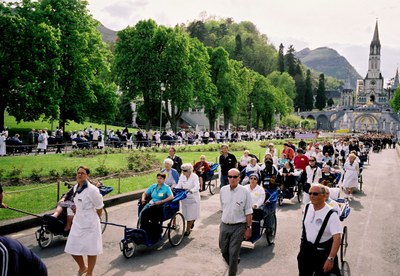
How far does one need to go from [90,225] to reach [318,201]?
3857 millimetres

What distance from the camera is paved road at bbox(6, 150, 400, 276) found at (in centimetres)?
823

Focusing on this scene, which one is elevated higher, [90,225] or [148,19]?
[148,19]

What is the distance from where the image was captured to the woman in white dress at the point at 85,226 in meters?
6.99

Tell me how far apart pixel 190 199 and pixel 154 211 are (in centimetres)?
168

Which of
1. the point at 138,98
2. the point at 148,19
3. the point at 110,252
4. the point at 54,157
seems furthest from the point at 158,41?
the point at 110,252

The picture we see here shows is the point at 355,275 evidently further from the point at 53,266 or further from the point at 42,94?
the point at 42,94

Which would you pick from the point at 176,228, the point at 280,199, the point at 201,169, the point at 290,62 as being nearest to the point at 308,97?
the point at 290,62

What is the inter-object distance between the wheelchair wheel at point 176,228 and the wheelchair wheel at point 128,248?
3.41ft

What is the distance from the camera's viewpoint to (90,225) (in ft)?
23.2

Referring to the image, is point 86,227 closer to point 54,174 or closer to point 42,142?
point 54,174

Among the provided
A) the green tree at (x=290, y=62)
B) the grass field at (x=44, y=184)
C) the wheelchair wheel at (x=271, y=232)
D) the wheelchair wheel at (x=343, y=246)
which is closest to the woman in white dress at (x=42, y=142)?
the grass field at (x=44, y=184)

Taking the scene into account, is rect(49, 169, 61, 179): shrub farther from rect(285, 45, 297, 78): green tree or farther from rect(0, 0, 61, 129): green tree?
rect(285, 45, 297, 78): green tree

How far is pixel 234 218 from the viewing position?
7219 mm

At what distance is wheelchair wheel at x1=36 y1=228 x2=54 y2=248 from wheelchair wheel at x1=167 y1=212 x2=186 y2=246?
2732 mm
